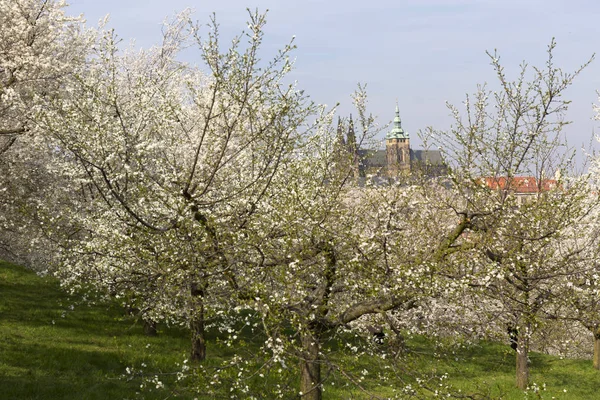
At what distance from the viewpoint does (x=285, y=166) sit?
12.3 meters

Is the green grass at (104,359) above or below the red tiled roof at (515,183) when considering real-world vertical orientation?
below

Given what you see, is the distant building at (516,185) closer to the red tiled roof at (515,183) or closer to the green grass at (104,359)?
the red tiled roof at (515,183)

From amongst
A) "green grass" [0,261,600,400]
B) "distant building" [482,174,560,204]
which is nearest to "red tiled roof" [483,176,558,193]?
"distant building" [482,174,560,204]

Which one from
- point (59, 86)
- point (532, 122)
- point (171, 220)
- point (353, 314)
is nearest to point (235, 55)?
point (171, 220)

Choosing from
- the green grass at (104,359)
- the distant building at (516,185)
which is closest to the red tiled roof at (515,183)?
the distant building at (516,185)

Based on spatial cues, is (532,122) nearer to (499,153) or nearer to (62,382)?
(499,153)

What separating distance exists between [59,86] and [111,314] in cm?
751

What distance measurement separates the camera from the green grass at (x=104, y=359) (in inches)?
474

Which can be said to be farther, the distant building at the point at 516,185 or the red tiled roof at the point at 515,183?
the red tiled roof at the point at 515,183

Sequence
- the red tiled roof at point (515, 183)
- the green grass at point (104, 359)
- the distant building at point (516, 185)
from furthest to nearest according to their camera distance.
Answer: the green grass at point (104, 359) < the red tiled roof at point (515, 183) < the distant building at point (516, 185)

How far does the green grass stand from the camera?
12.0 metres

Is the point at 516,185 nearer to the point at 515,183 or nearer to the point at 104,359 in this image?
the point at 515,183

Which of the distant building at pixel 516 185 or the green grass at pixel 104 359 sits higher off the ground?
the distant building at pixel 516 185

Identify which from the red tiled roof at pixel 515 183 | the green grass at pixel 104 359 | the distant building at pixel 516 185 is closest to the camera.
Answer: the distant building at pixel 516 185
